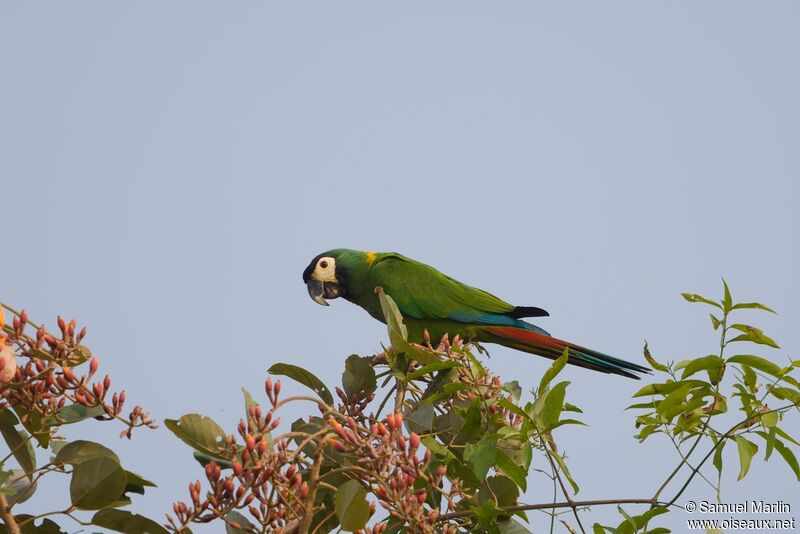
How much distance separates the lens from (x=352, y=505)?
6.83ft

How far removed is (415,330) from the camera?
5523 mm

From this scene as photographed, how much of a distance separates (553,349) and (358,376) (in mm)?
2148

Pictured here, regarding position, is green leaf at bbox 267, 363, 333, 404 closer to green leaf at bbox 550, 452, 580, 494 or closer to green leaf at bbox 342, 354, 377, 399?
green leaf at bbox 342, 354, 377, 399

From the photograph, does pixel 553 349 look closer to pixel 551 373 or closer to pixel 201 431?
pixel 551 373

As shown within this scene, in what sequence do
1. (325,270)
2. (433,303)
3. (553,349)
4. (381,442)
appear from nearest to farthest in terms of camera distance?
1. (381,442)
2. (553,349)
3. (433,303)
4. (325,270)

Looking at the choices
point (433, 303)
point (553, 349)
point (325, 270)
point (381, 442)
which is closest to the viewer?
point (381, 442)

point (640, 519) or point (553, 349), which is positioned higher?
point (553, 349)

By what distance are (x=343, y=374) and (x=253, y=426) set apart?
1.20m

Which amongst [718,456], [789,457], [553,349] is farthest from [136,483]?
[553,349]

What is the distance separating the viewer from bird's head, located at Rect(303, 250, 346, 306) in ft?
20.1

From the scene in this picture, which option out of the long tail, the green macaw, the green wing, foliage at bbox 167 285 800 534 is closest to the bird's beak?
the green macaw

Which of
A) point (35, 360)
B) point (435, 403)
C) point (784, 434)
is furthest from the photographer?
point (435, 403)

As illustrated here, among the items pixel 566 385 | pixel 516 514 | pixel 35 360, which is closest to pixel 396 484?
pixel 566 385

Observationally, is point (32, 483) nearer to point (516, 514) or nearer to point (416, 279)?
point (516, 514)
